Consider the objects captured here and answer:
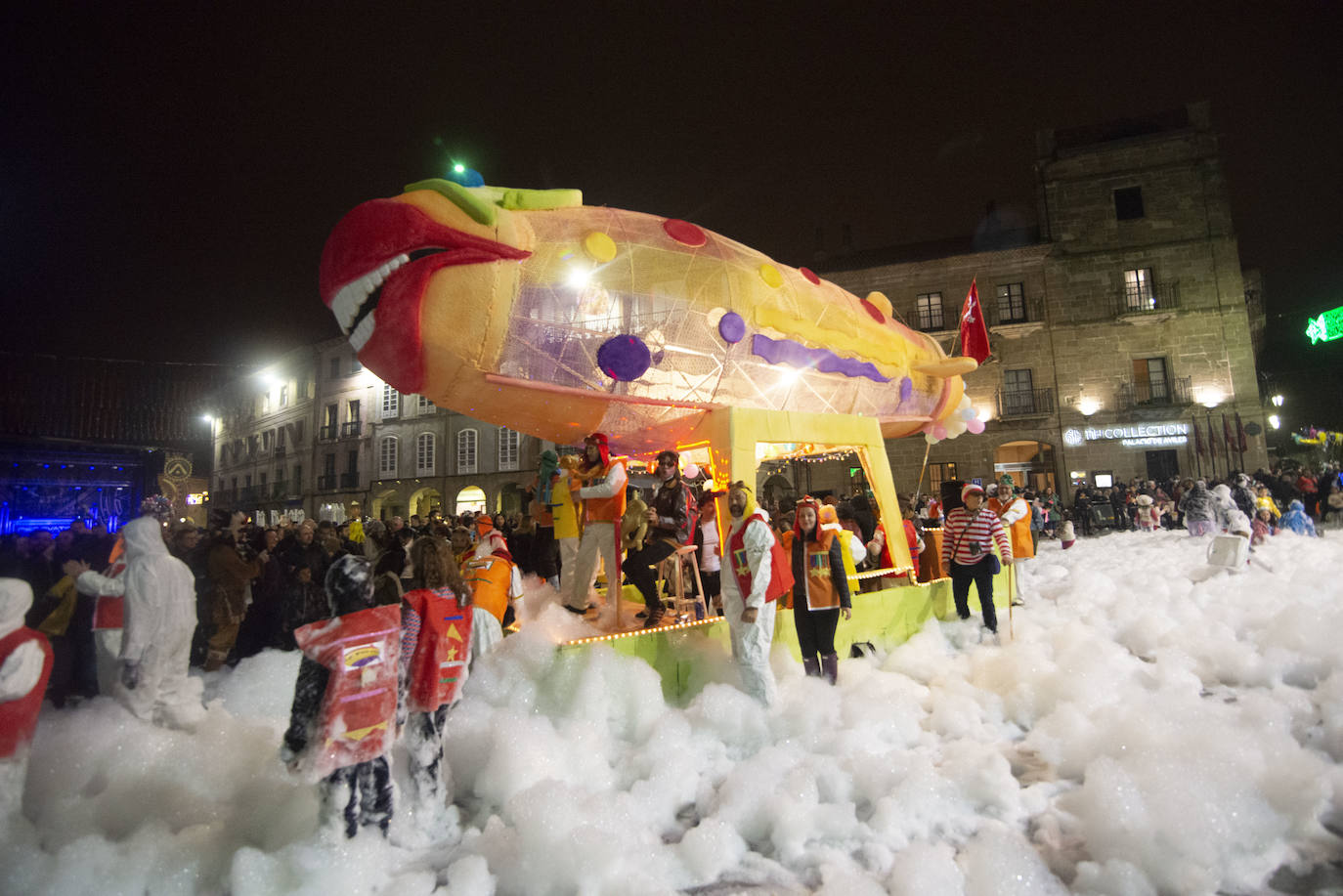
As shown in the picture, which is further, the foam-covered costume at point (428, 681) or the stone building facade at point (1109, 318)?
the stone building facade at point (1109, 318)

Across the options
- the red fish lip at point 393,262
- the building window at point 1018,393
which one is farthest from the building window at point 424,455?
the red fish lip at point 393,262

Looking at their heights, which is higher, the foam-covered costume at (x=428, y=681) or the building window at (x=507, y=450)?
the building window at (x=507, y=450)

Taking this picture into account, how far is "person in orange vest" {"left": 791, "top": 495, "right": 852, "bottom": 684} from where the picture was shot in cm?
527

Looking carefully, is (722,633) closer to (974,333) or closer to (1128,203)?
(974,333)

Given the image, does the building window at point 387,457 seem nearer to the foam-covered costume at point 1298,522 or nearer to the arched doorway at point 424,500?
the arched doorway at point 424,500

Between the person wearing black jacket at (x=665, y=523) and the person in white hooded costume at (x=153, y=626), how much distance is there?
3.33m

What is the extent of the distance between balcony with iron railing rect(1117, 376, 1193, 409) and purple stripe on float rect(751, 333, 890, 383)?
2148cm

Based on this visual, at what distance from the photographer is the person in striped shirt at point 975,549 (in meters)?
6.84

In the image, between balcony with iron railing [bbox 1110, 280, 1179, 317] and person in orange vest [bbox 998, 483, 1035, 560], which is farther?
balcony with iron railing [bbox 1110, 280, 1179, 317]

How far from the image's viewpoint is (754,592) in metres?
4.67

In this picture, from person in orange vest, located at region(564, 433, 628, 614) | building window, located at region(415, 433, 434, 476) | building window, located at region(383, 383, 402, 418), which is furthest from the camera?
building window, located at region(383, 383, 402, 418)

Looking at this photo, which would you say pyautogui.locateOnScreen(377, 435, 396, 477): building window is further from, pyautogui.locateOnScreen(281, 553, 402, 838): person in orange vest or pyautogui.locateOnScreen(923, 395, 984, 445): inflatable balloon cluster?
pyautogui.locateOnScreen(281, 553, 402, 838): person in orange vest

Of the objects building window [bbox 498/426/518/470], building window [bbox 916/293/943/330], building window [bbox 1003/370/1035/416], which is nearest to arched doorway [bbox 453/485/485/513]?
building window [bbox 498/426/518/470]

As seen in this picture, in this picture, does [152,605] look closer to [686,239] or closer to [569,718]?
[569,718]
